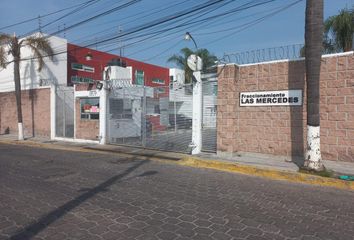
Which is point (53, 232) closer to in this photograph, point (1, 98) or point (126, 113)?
point (126, 113)

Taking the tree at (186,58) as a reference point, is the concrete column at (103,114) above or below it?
below

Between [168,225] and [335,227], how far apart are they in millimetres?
2443

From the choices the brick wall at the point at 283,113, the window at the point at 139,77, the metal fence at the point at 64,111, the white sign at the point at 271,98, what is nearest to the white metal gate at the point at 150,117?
the brick wall at the point at 283,113

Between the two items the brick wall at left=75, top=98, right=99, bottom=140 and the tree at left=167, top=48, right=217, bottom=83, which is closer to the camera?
the brick wall at left=75, top=98, right=99, bottom=140

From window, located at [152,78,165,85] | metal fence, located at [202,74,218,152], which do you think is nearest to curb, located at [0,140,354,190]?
metal fence, located at [202,74,218,152]

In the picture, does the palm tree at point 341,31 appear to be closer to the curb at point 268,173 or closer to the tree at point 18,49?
the curb at point 268,173

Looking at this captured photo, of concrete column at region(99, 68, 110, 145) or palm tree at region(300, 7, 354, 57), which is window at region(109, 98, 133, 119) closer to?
concrete column at region(99, 68, 110, 145)

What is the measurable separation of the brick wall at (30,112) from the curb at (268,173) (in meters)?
12.0

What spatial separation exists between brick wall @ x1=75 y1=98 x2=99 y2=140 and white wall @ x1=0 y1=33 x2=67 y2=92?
7.21m

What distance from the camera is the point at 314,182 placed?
837 centimetres

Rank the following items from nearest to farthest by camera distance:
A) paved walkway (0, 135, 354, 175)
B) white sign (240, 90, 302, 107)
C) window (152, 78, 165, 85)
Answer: paved walkway (0, 135, 354, 175), white sign (240, 90, 302, 107), window (152, 78, 165, 85)

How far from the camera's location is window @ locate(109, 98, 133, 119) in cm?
1644

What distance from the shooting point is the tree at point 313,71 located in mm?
8766

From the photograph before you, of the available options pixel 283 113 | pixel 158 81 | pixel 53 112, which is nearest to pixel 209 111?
pixel 283 113
